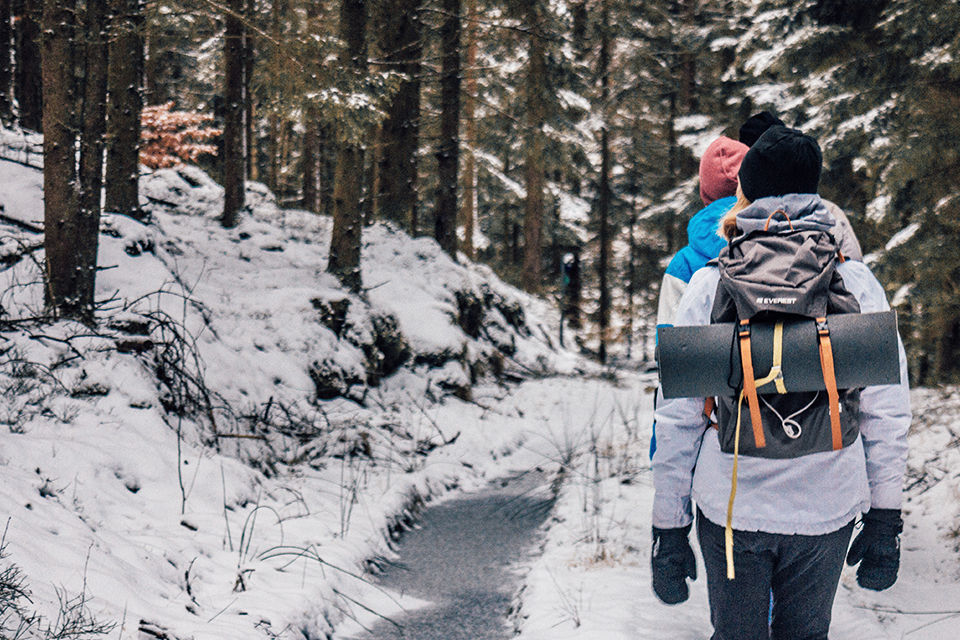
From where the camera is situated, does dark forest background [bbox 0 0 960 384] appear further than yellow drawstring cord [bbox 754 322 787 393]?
Yes

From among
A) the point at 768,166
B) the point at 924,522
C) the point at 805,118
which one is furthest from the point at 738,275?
the point at 805,118

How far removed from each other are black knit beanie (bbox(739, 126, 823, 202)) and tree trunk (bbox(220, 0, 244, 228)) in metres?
11.6

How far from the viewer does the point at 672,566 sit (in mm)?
2527

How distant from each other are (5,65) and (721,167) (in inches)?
540

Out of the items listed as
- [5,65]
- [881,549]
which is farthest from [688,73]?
[881,549]

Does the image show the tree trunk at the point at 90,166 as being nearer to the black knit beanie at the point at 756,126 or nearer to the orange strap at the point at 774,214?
the black knit beanie at the point at 756,126

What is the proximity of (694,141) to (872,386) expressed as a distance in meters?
15.9

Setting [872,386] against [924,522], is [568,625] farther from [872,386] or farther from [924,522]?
[924,522]

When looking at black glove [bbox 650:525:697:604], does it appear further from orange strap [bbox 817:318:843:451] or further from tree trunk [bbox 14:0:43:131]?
tree trunk [bbox 14:0:43:131]

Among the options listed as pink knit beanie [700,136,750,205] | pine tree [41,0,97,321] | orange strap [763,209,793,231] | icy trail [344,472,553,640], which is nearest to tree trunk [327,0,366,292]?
pine tree [41,0,97,321]

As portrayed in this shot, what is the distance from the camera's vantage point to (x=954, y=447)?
6.92m

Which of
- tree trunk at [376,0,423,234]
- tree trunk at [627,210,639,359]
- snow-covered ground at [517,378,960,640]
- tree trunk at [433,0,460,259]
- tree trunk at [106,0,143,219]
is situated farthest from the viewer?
tree trunk at [627,210,639,359]

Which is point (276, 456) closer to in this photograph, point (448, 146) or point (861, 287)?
point (861, 287)

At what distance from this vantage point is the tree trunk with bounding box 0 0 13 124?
500 inches
